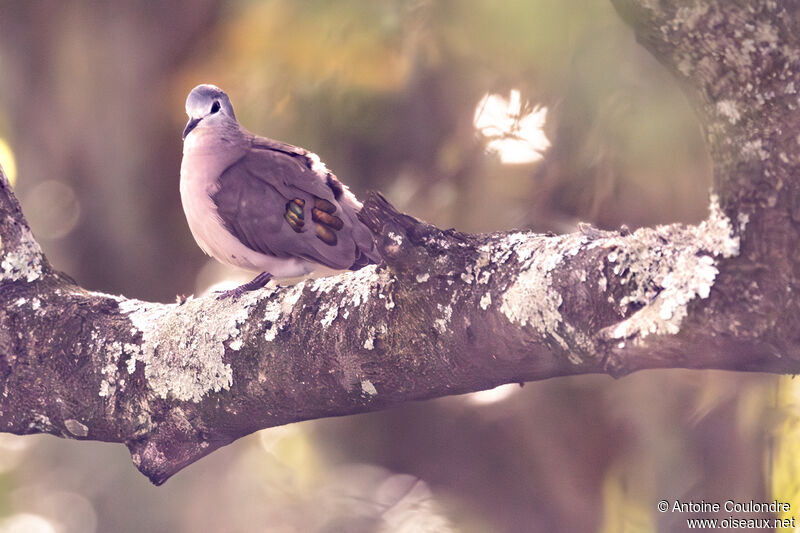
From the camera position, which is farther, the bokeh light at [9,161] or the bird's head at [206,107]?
the bokeh light at [9,161]

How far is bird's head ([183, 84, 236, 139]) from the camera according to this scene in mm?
2453

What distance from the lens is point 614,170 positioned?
2619 millimetres

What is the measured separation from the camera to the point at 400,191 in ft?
9.63

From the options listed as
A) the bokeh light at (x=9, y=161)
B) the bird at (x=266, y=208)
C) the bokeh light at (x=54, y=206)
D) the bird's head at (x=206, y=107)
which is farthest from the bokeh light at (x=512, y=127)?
the bokeh light at (x=9, y=161)

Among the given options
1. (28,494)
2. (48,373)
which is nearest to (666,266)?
(48,373)

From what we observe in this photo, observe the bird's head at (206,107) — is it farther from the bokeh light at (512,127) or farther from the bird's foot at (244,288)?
the bokeh light at (512,127)

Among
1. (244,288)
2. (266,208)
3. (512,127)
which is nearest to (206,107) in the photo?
(266,208)

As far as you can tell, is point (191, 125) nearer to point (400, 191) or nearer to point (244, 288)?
point (244, 288)

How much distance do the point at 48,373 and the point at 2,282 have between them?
0.29 metres

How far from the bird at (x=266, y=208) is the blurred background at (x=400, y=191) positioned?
0.63 metres

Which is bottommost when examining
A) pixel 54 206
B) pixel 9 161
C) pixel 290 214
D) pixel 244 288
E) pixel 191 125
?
pixel 244 288

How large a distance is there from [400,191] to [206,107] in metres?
0.73

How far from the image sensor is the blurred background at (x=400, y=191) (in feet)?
8.52

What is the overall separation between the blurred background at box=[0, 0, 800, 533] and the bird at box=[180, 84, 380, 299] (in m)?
0.63
